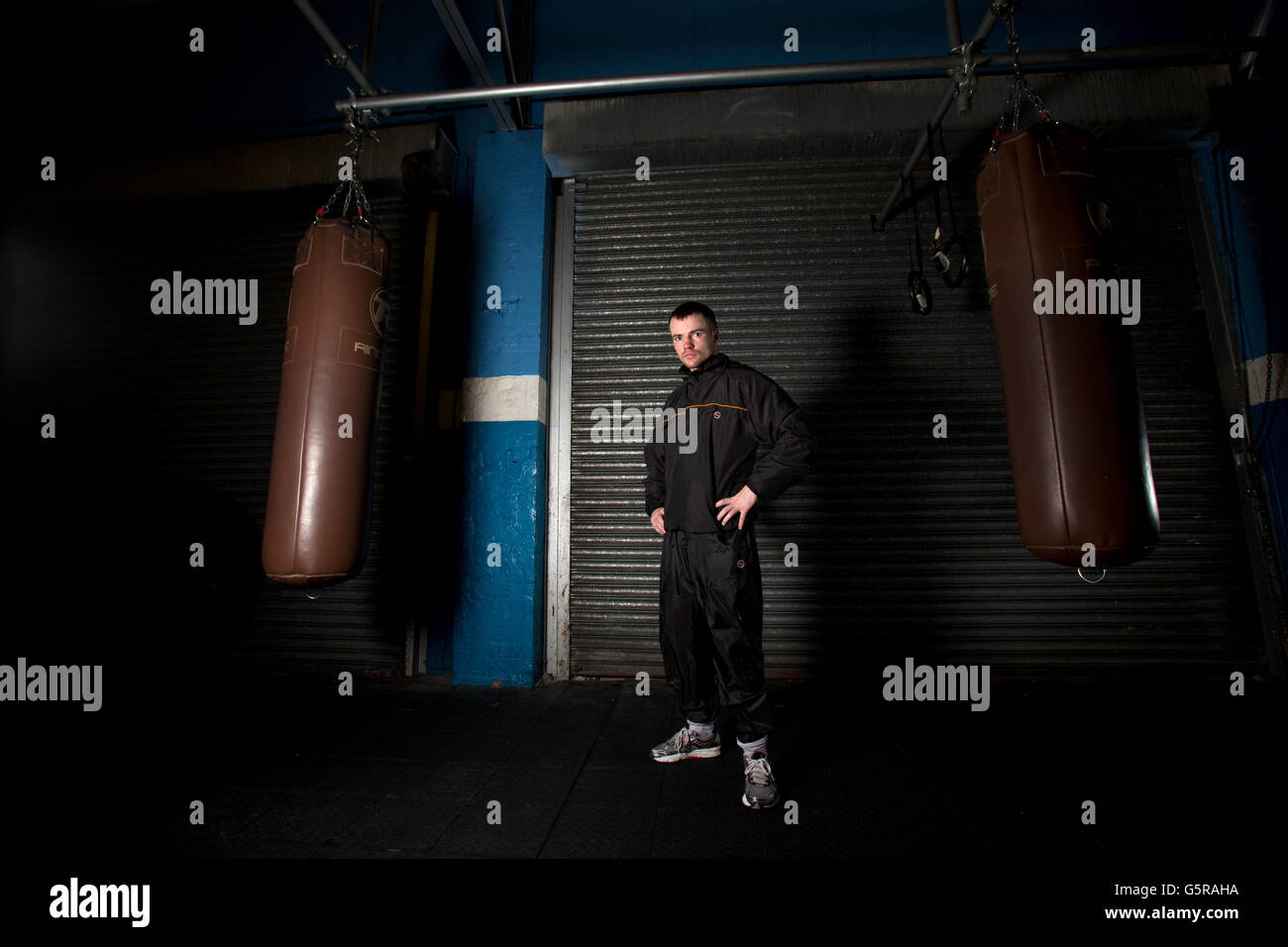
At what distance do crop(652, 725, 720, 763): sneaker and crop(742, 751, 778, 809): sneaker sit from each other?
1.14 ft

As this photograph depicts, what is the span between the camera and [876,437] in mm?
3891

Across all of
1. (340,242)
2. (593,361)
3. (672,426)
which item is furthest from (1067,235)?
(340,242)

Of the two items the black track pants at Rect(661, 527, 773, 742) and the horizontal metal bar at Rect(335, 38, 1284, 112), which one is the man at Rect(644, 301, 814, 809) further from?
the horizontal metal bar at Rect(335, 38, 1284, 112)

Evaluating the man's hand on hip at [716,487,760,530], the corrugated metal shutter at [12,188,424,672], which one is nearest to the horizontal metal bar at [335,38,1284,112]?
the corrugated metal shutter at [12,188,424,672]

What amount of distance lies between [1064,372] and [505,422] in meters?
3.38

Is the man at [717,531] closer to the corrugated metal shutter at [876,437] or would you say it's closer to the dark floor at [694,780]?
the dark floor at [694,780]

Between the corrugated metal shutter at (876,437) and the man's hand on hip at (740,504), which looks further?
the corrugated metal shutter at (876,437)

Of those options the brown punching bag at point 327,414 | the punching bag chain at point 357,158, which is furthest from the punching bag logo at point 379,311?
the punching bag chain at point 357,158

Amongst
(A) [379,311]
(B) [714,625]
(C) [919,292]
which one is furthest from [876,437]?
(A) [379,311]

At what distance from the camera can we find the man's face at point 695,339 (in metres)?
2.61

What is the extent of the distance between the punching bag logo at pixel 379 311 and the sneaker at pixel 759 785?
9.47 ft

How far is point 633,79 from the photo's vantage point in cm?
306

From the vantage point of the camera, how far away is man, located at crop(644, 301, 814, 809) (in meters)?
2.31
